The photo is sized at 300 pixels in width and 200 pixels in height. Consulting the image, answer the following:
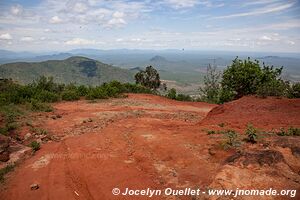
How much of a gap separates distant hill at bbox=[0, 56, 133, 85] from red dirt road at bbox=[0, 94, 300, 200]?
104149mm

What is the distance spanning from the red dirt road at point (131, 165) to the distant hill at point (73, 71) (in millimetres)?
104149

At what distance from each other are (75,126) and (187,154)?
658cm

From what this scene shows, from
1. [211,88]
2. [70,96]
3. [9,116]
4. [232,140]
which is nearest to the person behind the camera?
[232,140]

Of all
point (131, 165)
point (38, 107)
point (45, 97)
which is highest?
point (45, 97)

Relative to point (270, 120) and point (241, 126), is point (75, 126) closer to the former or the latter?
point (241, 126)

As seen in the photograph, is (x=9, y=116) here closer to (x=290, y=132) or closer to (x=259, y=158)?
(x=259, y=158)

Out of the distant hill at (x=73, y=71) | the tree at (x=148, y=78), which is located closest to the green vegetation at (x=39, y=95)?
the tree at (x=148, y=78)

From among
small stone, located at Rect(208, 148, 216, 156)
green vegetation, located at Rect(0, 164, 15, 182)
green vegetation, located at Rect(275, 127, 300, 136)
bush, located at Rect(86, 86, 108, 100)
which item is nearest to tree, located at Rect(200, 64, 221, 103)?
bush, located at Rect(86, 86, 108, 100)

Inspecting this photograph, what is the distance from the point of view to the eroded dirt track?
7.46 meters

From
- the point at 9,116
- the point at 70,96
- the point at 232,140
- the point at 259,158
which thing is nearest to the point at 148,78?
the point at 70,96

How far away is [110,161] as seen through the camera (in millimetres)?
9109

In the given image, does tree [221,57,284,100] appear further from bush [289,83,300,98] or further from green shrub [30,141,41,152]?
green shrub [30,141,41,152]

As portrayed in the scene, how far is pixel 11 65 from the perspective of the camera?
113m

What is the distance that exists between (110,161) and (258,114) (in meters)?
7.97
